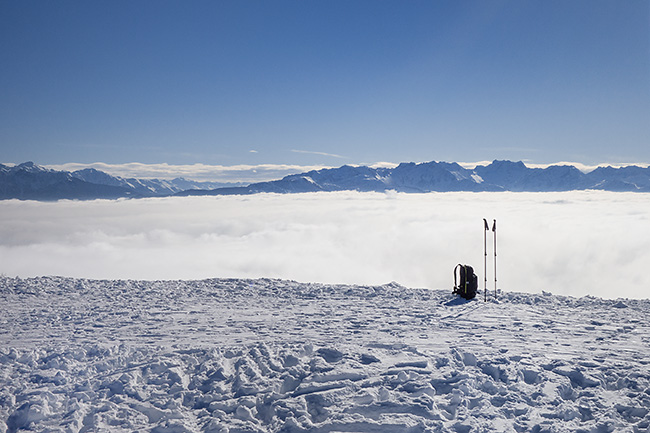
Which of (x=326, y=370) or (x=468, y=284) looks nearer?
(x=326, y=370)

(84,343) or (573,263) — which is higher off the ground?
(84,343)

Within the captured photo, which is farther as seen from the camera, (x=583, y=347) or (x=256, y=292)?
(x=256, y=292)

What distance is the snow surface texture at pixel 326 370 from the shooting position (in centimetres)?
658

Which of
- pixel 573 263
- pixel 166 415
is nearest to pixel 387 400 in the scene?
pixel 166 415

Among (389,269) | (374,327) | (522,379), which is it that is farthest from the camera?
(389,269)

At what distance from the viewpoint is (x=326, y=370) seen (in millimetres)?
8023

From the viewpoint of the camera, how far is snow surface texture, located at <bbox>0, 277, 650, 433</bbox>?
658 cm

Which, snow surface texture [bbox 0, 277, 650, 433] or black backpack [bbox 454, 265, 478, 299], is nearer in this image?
snow surface texture [bbox 0, 277, 650, 433]

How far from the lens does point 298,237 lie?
16800 centimetres

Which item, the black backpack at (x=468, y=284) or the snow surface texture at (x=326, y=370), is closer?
the snow surface texture at (x=326, y=370)

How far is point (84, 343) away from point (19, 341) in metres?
1.89

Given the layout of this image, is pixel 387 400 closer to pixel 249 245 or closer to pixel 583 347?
pixel 583 347

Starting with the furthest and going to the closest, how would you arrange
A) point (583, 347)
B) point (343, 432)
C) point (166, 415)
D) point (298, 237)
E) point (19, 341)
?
point (298, 237)
point (19, 341)
point (583, 347)
point (166, 415)
point (343, 432)

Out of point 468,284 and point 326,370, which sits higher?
point 468,284
